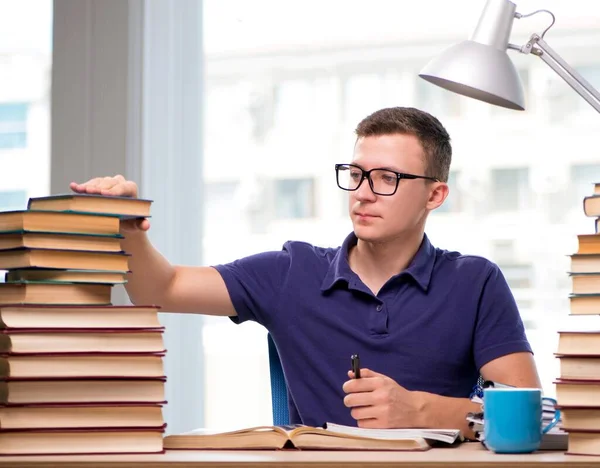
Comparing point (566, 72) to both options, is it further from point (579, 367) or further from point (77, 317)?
point (77, 317)

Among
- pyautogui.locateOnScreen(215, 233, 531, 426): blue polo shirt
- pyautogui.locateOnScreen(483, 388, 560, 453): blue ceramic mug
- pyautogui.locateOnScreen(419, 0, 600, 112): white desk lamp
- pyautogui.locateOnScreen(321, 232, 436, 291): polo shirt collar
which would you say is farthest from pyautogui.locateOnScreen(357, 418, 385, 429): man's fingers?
pyautogui.locateOnScreen(419, 0, 600, 112): white desk lamp

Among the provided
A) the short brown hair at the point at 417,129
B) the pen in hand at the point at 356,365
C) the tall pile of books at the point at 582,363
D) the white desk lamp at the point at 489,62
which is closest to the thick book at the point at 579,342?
the tall pile of books at the point at 582,363

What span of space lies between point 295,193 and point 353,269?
3.19m

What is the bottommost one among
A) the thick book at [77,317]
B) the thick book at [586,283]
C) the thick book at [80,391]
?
the thick book at [80,391]

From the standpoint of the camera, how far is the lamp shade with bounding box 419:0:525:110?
152cm

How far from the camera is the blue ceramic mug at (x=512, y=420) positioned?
1103mm

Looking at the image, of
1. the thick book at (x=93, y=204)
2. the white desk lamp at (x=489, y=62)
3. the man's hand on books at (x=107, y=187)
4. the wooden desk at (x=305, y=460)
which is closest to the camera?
the wooden desk at (x=305, y=460)

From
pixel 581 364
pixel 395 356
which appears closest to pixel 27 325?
pixel 581 364

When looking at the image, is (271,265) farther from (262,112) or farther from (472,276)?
(262,112)

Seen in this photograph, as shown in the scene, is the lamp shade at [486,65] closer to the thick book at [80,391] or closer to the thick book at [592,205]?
the thick book at [592,205]

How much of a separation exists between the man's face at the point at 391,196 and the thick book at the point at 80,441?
2.56ft

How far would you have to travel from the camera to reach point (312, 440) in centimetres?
115

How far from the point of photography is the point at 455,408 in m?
1.53

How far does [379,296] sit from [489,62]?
547 millimetres
